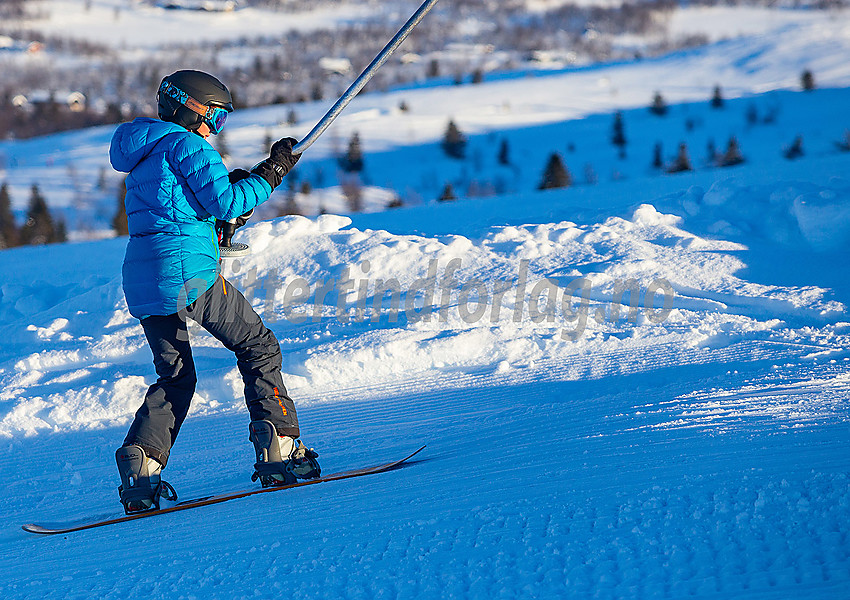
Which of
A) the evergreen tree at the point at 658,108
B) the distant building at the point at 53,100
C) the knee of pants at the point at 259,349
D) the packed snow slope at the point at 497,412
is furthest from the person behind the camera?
the distant building at the point at 53,100

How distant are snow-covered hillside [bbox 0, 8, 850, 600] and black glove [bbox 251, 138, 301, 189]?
1250 millimetres

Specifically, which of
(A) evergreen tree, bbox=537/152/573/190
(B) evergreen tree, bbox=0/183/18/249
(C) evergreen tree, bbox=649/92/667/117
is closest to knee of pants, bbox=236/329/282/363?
(A) evergreen tree, bbox=537/152/573/190

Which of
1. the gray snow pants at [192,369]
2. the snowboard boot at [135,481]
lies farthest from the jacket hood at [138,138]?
the snowboard boot at [135,481]

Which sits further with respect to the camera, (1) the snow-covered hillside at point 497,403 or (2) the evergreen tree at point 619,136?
(2) the evergreen tree at point 619,136

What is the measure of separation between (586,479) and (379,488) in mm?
778

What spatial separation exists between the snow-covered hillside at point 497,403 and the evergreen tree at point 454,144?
43.7 metres

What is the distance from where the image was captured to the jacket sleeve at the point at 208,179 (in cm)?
278

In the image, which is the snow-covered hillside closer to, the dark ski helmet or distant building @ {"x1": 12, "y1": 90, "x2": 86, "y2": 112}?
the dark ski helmet

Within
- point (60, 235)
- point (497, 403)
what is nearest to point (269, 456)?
point (497, 403)

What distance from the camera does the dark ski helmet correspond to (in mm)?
2871

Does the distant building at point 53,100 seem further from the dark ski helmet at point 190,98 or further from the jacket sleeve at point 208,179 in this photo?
the jacket sleeve at point 208,179

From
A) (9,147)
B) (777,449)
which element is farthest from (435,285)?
(9,147)

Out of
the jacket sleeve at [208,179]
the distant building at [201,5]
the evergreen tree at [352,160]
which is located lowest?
the jacket sleeve at [208,179]

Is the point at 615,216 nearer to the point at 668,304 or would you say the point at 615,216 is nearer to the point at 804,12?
the point at 668,304
